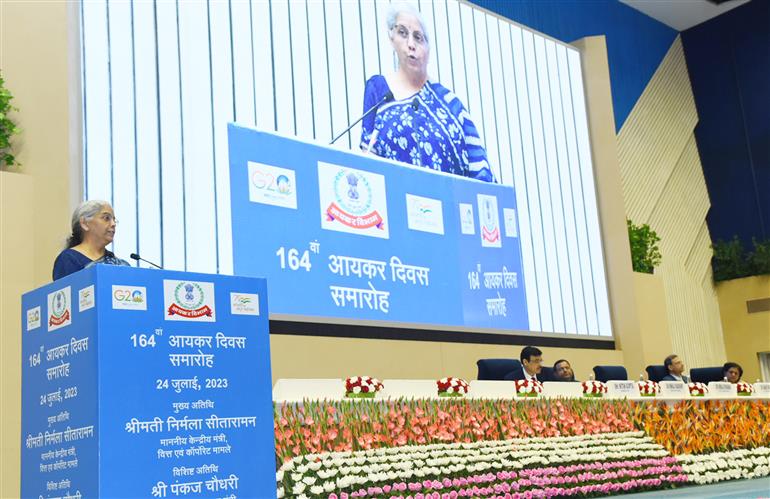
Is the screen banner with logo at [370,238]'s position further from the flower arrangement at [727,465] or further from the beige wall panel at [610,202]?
the flower arrangement at [727,465]

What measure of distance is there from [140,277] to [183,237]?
3.89 metres

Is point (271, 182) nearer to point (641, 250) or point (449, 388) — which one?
point (449, 388)

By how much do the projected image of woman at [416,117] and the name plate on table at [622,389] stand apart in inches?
113

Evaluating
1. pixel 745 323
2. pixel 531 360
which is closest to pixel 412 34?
pixel 531 360

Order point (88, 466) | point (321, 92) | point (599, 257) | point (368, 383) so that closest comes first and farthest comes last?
point (88, 466) < point (368, 383) < point (321, 92) < point (599, 257)

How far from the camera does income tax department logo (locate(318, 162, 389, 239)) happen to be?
675 centimetres

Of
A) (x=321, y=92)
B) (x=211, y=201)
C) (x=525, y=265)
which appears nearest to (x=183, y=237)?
(x=211, y=201)

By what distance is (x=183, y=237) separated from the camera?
5.91 metres

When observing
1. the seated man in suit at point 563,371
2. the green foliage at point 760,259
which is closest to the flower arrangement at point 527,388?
the seated man in suit at point 563,371

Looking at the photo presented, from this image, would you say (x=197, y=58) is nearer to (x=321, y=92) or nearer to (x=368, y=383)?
(x=321, y=92)

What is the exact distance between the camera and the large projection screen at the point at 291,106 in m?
5.73

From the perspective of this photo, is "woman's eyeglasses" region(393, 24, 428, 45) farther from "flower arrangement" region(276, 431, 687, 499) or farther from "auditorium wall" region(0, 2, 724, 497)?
"flower arrangement" region(276, 431, 687, 499)

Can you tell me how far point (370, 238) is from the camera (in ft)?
22.9

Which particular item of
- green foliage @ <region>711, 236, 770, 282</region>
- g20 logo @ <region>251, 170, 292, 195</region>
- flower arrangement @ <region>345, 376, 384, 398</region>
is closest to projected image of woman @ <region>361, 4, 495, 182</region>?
g20 logo @ <region>251, 170, 292, 195</region>
